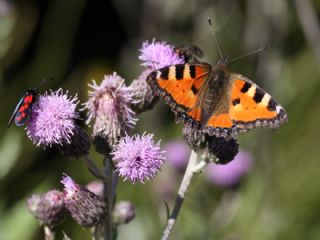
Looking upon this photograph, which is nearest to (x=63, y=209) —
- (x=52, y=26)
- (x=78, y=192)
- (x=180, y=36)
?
(x=78, y=192)

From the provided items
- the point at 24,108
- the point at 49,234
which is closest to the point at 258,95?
the point at 24,108

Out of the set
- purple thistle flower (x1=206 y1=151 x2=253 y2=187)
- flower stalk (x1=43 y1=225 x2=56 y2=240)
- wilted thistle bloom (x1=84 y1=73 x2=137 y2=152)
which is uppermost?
purple thistle flower (x1=206 y1=151 x2=253 y2=187)

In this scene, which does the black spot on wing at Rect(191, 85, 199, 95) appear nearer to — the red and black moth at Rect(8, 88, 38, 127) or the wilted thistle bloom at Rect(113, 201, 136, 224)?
the wilted thistle bloom at Rect(113, 201, 136, 224)

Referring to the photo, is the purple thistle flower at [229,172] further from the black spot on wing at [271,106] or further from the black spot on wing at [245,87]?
the black spot on wing at [271,106]

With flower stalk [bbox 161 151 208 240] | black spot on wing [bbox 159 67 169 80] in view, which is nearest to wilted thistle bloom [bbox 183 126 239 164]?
flower stalk [bbox 161 151 208 240]

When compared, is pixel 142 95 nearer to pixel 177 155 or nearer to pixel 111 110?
pixel 111 110
